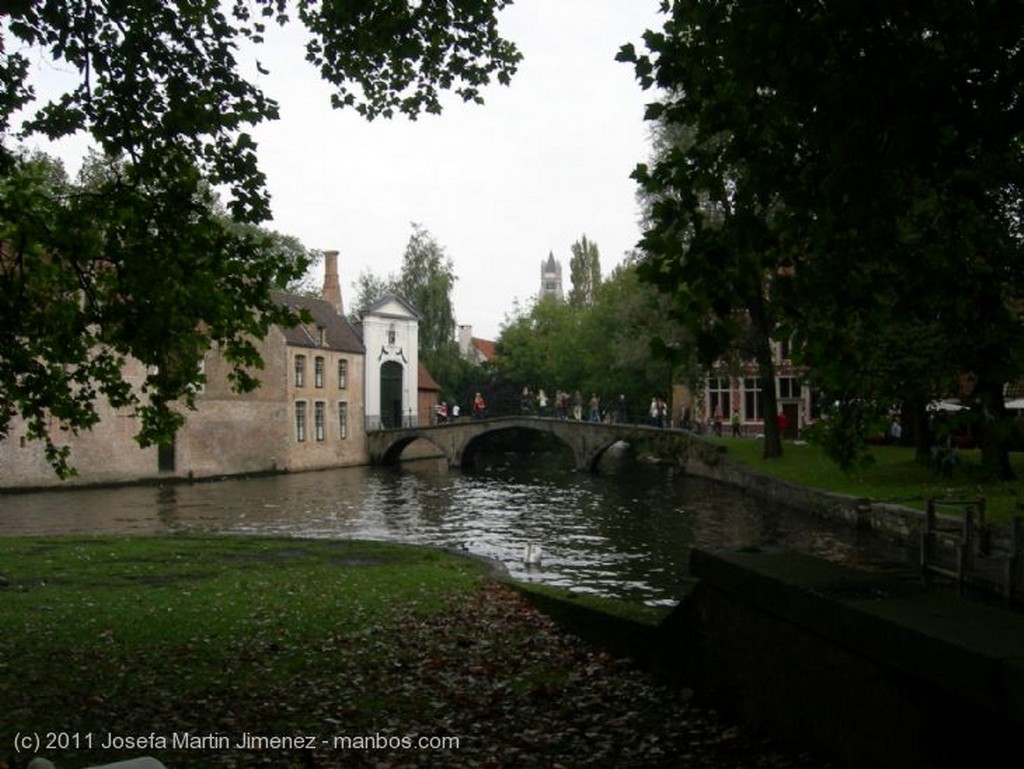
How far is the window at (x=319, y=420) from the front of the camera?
1886 inches

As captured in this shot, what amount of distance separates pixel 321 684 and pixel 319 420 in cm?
4240

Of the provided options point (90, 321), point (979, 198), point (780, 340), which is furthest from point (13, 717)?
point (979, 198)

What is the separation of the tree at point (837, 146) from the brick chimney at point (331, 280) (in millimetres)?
50825

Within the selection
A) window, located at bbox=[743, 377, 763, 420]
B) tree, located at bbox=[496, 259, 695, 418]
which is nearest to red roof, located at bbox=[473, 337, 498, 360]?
tree, located at bbox=[496, 259, 695, 418]

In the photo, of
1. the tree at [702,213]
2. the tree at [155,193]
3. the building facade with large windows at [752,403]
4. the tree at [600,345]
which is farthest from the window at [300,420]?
the tree at [702,213]

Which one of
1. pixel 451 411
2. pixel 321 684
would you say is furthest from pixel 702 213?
pixel 451 411

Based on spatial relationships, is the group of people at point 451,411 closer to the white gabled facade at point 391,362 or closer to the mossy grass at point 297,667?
the white gabled facade at point 391,362

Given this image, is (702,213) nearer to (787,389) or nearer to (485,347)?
(787,389)

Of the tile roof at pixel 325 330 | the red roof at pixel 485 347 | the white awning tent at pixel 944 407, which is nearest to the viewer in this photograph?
the white awning tent at pixel 944 407

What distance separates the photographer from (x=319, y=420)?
48.4m

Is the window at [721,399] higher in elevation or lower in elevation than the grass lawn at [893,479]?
higher

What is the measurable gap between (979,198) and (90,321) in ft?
25.8

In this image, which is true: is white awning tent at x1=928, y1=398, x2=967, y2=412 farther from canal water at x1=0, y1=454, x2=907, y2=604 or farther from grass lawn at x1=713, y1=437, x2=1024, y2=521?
canal water at x1=0, y1=454, x2=907, y2=604

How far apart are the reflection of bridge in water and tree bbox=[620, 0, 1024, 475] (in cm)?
3185
